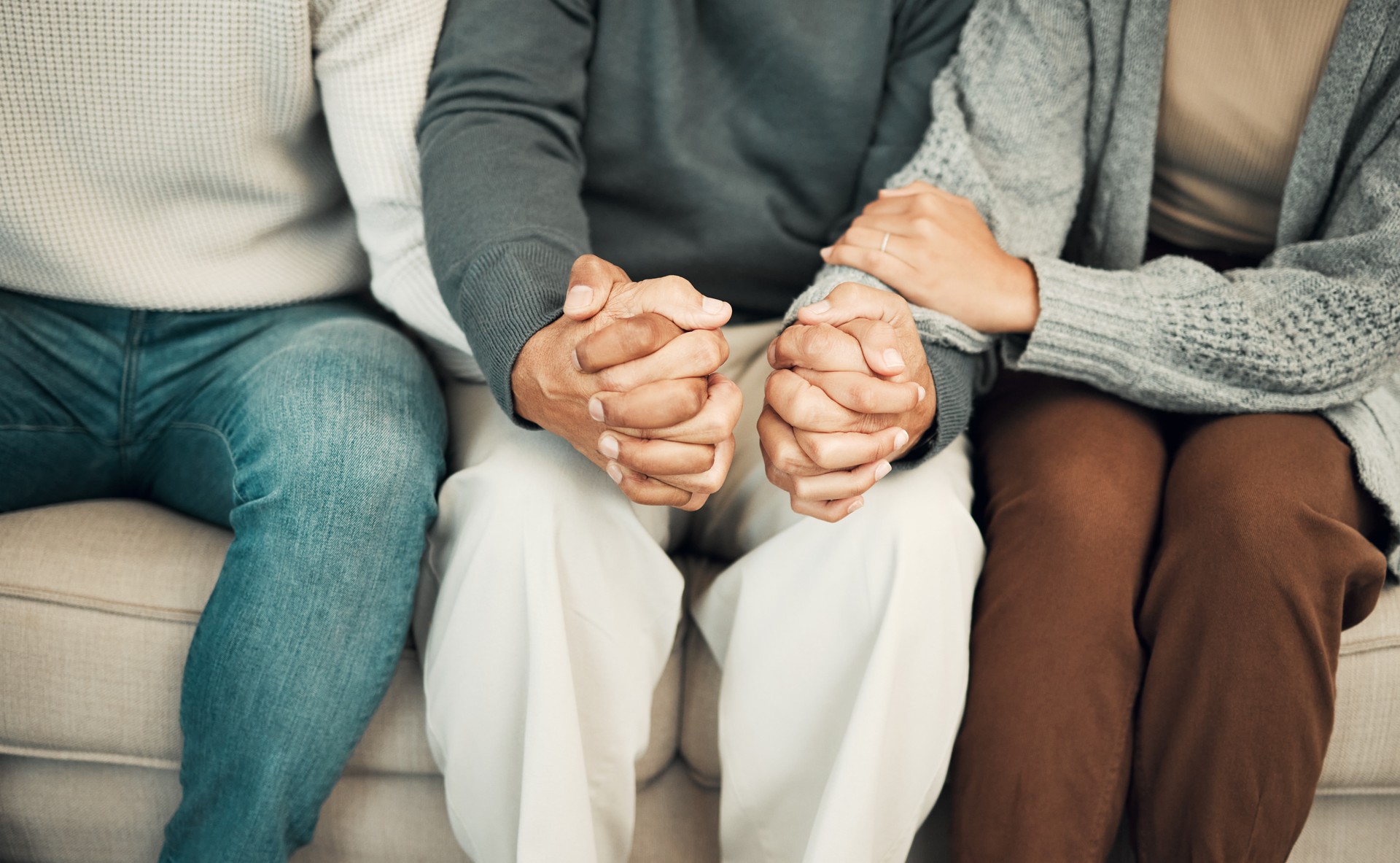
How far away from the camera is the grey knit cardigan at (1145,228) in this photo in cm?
79

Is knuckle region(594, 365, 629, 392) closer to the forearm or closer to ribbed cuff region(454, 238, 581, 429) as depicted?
ribbed cuff region(454, 238, 581, 429)

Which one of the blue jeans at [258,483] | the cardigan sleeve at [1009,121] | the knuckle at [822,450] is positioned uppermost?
the cardigan sleeve at [1009,121]

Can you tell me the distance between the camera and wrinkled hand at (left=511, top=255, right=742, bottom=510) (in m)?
0.64

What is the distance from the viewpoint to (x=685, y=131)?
0.98m

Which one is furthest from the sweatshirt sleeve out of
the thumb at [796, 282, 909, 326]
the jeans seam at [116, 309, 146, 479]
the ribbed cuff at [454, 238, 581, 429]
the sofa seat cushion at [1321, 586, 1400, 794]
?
the sofa seat cushion at [1321, 586, 1400, 794]

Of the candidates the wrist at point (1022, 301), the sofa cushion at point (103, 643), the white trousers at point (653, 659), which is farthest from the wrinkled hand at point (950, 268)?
the sofa cushion at point (103, 643)

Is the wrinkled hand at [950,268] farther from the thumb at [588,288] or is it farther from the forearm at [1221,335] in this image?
the thumb at [588,288]

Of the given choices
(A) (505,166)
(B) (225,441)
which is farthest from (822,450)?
(B) (225,441)

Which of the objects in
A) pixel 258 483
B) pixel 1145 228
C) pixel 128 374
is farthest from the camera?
pixel 1145 228

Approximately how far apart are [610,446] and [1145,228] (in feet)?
2.16

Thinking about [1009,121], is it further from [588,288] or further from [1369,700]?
[1369,700]

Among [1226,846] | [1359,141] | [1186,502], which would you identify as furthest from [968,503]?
[1359,141]

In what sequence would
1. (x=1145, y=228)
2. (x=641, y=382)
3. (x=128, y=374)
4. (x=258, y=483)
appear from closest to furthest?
(x=641, y=382)
(x=258, y=483)
(x=128, y=374)
(x=1145, y=228)

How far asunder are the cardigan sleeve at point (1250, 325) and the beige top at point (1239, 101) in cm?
11
